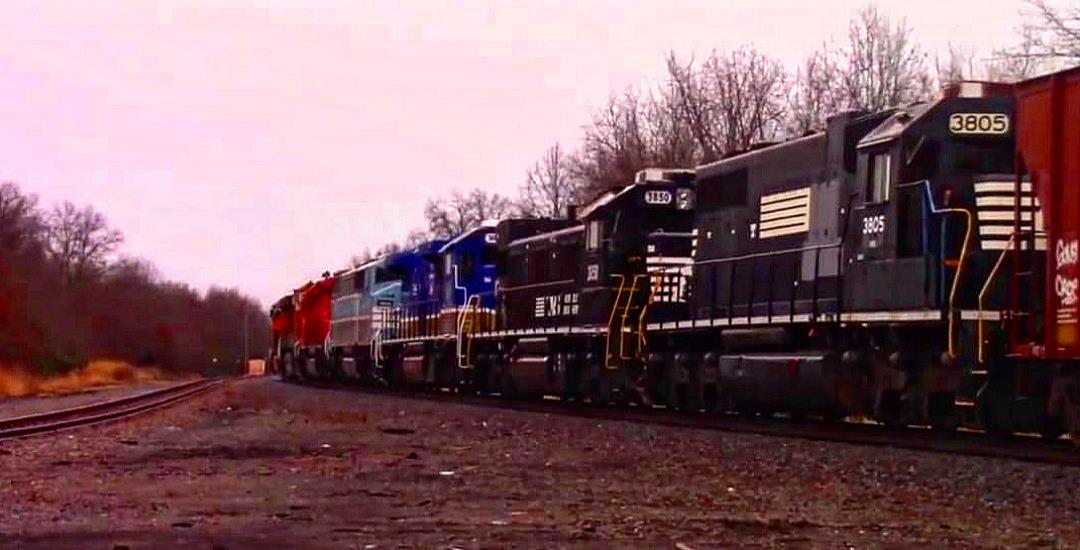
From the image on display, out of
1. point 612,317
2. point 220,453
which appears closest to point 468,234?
point 612,317

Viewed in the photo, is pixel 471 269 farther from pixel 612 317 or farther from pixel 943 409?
pixel 943 409

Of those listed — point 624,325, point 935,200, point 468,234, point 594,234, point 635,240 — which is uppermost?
point 468,234

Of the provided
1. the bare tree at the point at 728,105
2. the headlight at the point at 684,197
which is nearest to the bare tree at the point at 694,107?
the bare tree at the point at 728,105

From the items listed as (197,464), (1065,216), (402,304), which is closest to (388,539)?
(197,464)

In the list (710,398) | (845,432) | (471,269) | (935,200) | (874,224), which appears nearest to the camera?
(935,200)

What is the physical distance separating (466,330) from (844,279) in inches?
550

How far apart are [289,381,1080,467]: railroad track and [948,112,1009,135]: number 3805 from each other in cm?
298

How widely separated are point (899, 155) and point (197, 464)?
7608mm

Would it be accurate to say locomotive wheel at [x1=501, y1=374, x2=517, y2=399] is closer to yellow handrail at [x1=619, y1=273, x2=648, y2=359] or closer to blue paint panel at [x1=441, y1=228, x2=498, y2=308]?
blue paint panel at [x1=441, y1=228, x2=498, y2=308]

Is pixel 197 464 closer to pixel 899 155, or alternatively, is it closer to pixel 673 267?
pixel 899 155

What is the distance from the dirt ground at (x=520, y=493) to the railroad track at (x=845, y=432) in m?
0.57

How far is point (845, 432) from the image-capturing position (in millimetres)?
15297

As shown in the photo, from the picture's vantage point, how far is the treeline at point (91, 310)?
57000 millimetres

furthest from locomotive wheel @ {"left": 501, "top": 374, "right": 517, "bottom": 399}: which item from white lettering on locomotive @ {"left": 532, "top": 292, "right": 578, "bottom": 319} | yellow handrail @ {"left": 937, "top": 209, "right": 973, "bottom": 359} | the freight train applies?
yellow handrail @ {"left": 937, "top": 209, "right": 973, "bottom": 359}
